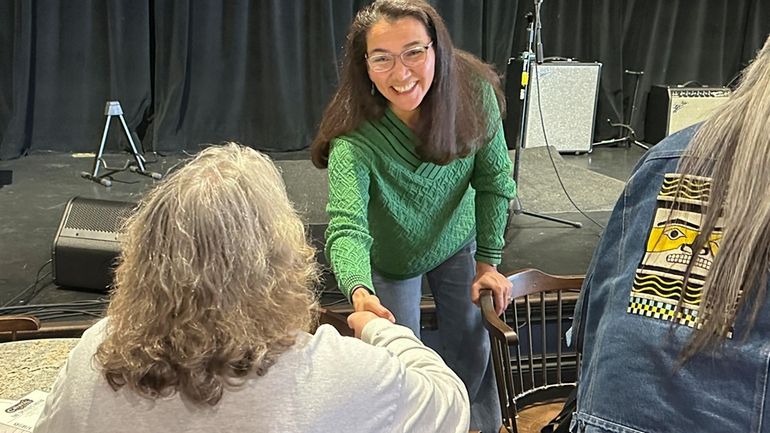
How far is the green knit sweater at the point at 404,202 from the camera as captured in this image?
5.32ft

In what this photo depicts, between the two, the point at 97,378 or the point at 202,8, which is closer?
the point at 97,378

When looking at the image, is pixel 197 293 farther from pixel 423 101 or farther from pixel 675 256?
pixel 423 101

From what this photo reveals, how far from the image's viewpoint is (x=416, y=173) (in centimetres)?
176

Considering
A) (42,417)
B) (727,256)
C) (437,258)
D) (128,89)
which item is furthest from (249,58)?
(727,256)

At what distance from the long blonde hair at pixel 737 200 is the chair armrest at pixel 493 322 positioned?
878 mm

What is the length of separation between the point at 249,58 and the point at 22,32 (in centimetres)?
155

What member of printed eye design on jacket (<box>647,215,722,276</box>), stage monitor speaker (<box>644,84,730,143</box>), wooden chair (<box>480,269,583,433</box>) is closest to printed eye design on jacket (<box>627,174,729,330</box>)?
printed eye design on jacket (<box>647,215,722,276</box>)

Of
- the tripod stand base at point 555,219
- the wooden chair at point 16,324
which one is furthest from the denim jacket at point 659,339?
the tripod stand base at point 555,219

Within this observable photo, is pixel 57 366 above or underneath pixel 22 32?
underneath

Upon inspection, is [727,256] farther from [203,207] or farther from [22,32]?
[22,32]

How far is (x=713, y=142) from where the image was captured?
676 mm

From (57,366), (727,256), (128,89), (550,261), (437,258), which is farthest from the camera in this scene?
(128,89)

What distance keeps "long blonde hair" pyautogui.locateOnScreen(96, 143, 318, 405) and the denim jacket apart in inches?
15.0

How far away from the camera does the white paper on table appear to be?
117cm
